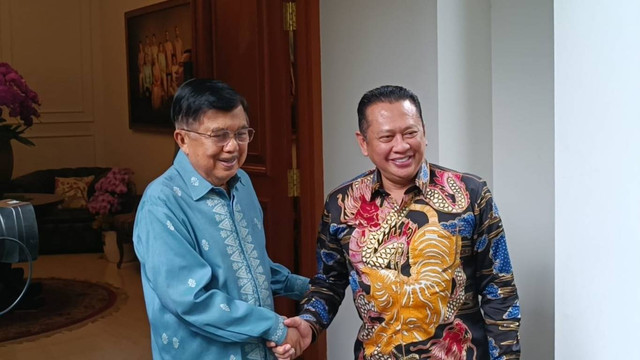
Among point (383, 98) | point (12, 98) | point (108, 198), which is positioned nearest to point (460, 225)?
point (383, 98)

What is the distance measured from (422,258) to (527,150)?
133 cm

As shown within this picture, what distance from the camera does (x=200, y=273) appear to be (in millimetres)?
1827

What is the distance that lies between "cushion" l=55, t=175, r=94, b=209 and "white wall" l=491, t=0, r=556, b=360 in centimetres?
629

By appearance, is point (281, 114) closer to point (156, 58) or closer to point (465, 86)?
point (465, 86)

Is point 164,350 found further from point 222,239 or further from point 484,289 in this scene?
point 484,289

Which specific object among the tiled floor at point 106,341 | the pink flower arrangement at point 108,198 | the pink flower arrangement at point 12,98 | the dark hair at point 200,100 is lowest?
the tiled floor at point 106,341

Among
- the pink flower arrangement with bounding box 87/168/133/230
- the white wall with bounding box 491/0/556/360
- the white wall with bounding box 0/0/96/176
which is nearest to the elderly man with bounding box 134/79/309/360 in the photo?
the white wall with bounding box 491/0/556/360

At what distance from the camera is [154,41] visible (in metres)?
7.88

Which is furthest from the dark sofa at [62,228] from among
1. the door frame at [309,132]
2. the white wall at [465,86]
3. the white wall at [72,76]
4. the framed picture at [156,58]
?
the white wall at [465,86]

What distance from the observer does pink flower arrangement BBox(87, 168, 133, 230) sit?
763 cm

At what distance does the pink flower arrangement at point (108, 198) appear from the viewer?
7629 mm

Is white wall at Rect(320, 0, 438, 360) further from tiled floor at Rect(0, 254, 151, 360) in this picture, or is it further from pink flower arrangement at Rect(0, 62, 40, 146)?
pink flower arrangement at Rect(0, 62, 40, 146)

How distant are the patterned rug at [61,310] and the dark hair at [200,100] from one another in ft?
13.5

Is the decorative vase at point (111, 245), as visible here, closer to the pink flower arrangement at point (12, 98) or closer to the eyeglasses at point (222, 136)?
the pink flower arrangement at point (12, 98)
